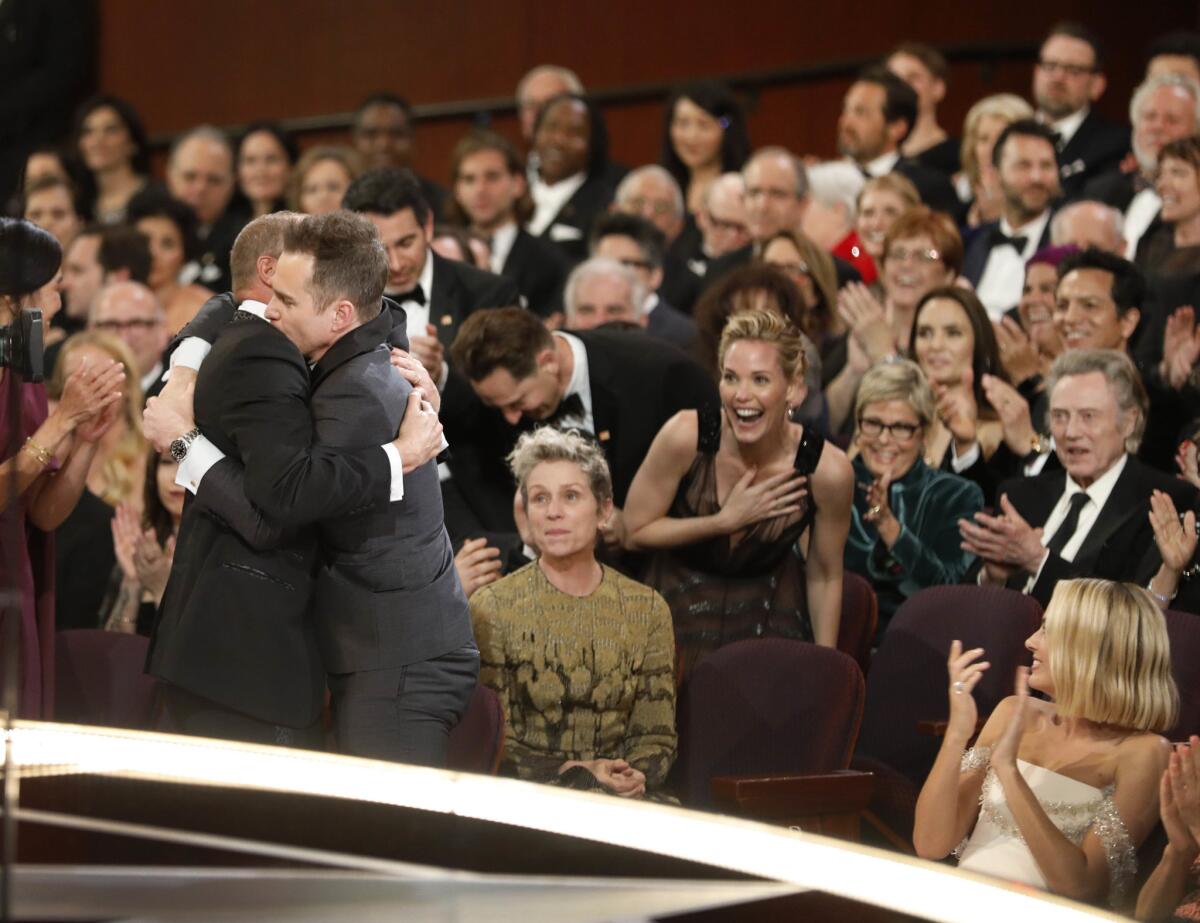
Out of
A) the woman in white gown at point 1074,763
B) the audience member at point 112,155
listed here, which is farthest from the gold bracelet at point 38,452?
the audience member at point 112,155

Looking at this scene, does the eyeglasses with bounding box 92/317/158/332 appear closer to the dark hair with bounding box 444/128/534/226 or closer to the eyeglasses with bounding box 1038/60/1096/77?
the dark hair with bounding box 444/128/534/226

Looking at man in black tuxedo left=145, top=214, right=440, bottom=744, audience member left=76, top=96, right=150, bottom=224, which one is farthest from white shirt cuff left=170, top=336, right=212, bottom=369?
audience member left=76, top=96, right=150, bottom=224

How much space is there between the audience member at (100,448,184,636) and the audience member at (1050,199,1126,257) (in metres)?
2.87

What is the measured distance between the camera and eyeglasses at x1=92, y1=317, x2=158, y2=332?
5480 millimetres

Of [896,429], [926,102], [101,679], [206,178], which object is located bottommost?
[101,679]

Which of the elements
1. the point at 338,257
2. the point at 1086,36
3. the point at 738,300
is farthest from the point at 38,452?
the point at 1086,36

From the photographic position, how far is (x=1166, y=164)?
210 inches

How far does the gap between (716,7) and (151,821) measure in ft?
24.3

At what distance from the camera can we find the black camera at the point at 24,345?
1.83 metres

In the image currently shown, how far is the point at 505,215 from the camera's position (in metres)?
6.55

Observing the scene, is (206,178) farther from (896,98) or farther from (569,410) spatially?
(569,410)

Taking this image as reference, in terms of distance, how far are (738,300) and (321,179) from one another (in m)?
2.32

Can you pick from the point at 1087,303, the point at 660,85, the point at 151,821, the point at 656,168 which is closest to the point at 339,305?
the point at 151,821

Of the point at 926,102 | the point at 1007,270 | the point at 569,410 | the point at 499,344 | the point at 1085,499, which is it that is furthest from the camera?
the point at 926,102
